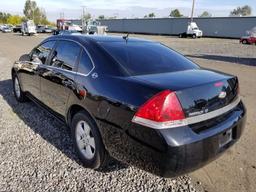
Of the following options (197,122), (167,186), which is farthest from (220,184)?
(197,122)

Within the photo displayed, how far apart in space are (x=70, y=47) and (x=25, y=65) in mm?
1897

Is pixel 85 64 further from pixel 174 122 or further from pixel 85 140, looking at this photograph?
pixel 174 122

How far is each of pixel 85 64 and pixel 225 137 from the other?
73.0 inches

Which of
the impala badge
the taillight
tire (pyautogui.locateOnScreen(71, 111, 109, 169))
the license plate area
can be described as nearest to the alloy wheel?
tire (pyautogui.locateOnScreen(71, 111, 109, 169))

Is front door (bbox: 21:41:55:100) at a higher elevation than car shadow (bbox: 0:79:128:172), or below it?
Answer: higher

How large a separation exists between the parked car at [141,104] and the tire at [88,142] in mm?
12

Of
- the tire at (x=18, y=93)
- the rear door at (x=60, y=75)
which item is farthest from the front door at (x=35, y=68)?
the tire at (x=18, y=93)

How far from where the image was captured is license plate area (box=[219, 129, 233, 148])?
9.70ft

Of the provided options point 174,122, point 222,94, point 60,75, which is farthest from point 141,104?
point 60,75

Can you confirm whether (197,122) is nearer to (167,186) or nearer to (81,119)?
(167,186)

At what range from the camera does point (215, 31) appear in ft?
176

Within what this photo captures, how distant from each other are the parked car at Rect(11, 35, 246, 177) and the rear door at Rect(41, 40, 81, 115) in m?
0.02

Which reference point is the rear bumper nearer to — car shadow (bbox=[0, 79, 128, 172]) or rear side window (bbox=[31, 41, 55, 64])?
car shadow (bbox=[0, 79, 128, 172])

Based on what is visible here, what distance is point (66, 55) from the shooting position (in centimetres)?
407
